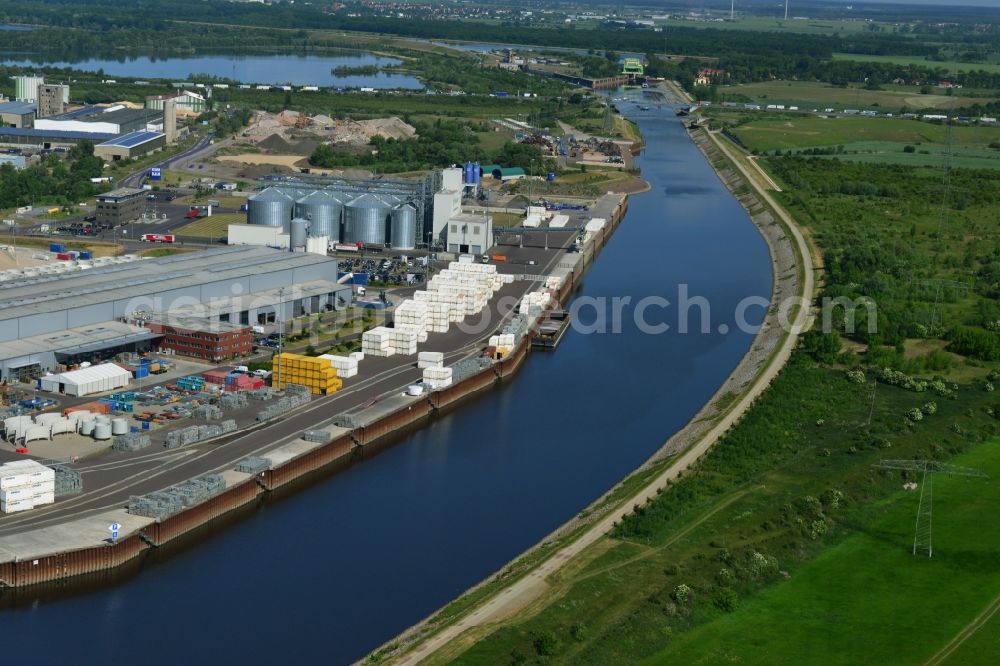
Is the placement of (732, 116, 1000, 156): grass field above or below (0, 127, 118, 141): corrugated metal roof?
above

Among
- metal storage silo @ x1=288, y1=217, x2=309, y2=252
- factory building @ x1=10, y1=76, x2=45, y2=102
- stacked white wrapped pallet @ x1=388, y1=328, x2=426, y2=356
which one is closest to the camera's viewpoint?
stacked white wrapped pallet @ x1=388, y1=328, x2=426, y2=356

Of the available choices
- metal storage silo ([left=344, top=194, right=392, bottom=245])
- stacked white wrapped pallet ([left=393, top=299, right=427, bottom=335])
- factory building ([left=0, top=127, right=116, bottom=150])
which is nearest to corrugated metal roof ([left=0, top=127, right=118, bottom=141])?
factory building ([left=0, top=127, right=116, bottom=150])

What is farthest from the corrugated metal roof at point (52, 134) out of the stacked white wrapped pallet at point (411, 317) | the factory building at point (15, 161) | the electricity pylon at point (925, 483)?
the electricity pylon at point (925, 483)

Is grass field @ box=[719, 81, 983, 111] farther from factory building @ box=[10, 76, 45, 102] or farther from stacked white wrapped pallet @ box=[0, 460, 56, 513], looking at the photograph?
stacked white wrapped pallet @ box=[0, 460, 56, 513]

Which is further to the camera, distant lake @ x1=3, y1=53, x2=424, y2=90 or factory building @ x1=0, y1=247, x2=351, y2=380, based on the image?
distant lake @ x1=3, y1=53, x2=424, y2=90

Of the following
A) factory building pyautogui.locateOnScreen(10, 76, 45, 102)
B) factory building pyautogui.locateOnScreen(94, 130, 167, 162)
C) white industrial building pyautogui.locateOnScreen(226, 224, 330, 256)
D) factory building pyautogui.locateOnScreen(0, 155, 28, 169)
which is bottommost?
white industrial building pyautogui.locateOnScreen(226, 224, 330, 256)

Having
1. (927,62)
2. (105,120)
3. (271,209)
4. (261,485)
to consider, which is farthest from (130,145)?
(927,62)

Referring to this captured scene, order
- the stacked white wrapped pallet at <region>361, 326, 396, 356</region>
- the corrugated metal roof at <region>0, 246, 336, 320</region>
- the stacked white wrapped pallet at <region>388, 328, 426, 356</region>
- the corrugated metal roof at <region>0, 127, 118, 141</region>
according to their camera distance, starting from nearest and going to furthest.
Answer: the corrugated metal roof at <region>0, 246, 336, 320</region>
the stacked white wrapped pallet at <region>361, 326, 396, 356</region>
the stacked white wrapped pallet at <region>388, 328, 426, 356</region>
the corrugated metal roof at <region>0, 127, 118, 141</region>

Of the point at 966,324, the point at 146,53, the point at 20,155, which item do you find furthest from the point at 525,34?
the point at 966,324
